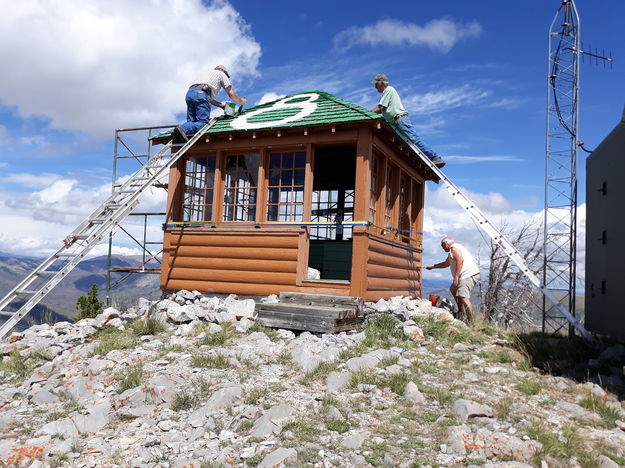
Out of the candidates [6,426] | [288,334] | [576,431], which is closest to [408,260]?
[288,334]

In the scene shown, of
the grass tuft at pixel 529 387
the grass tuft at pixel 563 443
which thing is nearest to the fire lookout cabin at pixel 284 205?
the grass tuft at pixel 529 387

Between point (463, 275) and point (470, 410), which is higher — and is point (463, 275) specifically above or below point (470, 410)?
above

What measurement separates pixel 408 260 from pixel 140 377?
8838 mm

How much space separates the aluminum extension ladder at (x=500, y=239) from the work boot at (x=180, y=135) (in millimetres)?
5279

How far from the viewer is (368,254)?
1027 cm

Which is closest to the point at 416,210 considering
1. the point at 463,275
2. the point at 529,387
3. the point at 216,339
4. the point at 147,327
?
the point at 463,275

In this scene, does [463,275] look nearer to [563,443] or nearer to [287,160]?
[287,160]

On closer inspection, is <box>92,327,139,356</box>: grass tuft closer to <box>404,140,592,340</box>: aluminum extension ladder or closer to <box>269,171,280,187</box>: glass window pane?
<box>269,171,280,187</box>: glass window pane

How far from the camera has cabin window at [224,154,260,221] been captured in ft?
39.1

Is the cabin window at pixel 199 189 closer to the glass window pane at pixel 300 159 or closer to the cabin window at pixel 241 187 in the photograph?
the cabin window at pixel 241 187

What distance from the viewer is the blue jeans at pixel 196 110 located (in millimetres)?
12031

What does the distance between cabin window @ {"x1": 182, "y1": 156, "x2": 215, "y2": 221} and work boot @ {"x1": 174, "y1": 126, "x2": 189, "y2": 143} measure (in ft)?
2.16

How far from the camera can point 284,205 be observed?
1123 centimetres

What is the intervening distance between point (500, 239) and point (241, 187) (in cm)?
594
